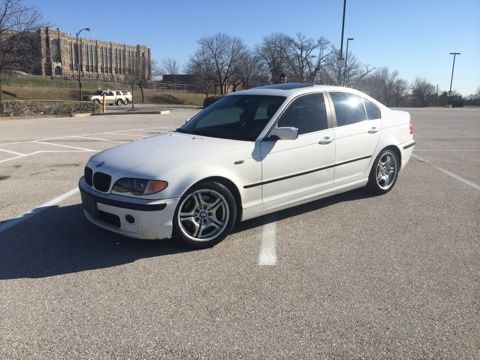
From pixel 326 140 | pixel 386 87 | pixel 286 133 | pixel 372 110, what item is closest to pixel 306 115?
pixel 326 140

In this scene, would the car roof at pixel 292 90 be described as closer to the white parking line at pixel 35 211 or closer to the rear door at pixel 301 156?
the rear door at pixel 301 156

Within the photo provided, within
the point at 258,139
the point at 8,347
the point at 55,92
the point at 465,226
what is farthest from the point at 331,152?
the point at 55,92

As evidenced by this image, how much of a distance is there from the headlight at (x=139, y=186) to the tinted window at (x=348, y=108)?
260cm

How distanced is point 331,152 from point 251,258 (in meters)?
1.91

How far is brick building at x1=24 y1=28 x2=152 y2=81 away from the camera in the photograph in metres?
109

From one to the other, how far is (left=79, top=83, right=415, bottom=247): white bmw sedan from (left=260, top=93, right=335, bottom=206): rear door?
1 centimetres

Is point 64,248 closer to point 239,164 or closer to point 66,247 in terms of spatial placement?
point 66,247

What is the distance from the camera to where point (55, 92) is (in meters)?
72.6

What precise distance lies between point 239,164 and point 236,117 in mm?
1055

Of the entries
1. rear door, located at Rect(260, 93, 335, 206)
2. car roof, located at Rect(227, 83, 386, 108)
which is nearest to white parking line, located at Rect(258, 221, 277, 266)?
rear door, located at Rect(260, 93, 335, 206)

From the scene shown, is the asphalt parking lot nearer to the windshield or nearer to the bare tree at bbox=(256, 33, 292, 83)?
the windshield

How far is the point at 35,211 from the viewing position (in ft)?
19.4

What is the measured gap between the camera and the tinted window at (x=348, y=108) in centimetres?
586

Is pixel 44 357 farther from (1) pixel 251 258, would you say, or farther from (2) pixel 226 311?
(1) pixel 251 258
